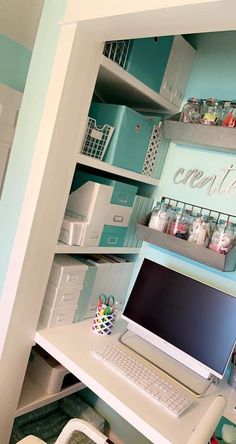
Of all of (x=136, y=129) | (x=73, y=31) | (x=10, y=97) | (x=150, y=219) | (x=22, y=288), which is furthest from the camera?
(x=10, y=97)

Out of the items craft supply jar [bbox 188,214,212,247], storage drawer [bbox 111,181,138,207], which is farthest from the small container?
storage drawer [bbox 111,181,138,207]

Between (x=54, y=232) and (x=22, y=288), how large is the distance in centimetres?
25

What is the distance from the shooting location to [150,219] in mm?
1707

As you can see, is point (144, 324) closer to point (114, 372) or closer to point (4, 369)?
point (114, 372)

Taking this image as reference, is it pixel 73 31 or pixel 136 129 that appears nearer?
pixel 73 31

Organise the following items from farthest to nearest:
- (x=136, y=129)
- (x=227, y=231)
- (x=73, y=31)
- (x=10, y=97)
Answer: (x=10, y=97) → (x=136, y=129) → (x=227, y=231) → (x=73, y=31)

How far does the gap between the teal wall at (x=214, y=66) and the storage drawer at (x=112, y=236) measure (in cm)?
82

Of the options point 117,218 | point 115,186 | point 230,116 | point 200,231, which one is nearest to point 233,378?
point 200,231

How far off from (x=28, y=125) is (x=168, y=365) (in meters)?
1.20

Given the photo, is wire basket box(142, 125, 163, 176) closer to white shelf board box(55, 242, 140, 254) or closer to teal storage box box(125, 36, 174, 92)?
teal storage box box(125, 36, 174, 92)

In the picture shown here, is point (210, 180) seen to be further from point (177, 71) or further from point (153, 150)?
point (177, 71)

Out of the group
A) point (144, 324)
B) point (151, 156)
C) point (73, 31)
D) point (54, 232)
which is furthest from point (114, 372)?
point (73, 31)

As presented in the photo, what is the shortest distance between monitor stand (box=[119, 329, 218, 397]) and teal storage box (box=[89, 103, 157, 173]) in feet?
2.68

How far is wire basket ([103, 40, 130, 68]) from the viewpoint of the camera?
4.58 ft
